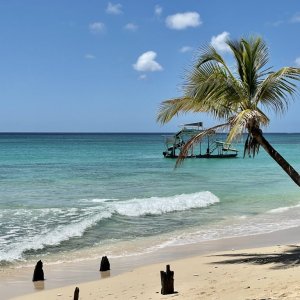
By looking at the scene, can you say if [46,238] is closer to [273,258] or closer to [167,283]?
[273,258]

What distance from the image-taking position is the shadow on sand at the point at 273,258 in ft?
38.0

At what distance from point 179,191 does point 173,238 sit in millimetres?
14994

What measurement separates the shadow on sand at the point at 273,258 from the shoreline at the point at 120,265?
86cm

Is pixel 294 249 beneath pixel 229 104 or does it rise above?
beneath

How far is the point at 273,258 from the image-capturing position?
12727mm

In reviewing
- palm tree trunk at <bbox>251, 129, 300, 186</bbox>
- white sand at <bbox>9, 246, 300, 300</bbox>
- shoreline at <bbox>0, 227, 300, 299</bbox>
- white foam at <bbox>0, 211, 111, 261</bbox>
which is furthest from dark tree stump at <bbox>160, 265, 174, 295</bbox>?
white foam at <bbox>0, 211, 111, 261</bbox>

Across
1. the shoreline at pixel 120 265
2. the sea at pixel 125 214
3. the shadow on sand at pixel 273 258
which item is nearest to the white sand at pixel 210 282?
the shadow on sand at pixel 273 258

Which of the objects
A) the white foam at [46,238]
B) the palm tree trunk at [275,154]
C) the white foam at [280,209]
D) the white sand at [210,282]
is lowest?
the white foam at [46,238]

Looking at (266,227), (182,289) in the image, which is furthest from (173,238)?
(182,289)

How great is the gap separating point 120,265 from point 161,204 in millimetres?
11954

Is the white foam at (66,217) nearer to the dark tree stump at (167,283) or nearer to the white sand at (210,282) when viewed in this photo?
the white sand at (210,282)

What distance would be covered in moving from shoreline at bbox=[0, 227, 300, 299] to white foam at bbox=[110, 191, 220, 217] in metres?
7.03

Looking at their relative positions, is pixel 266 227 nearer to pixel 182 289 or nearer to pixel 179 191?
pixel 182 289

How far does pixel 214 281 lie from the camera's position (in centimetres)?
1080
